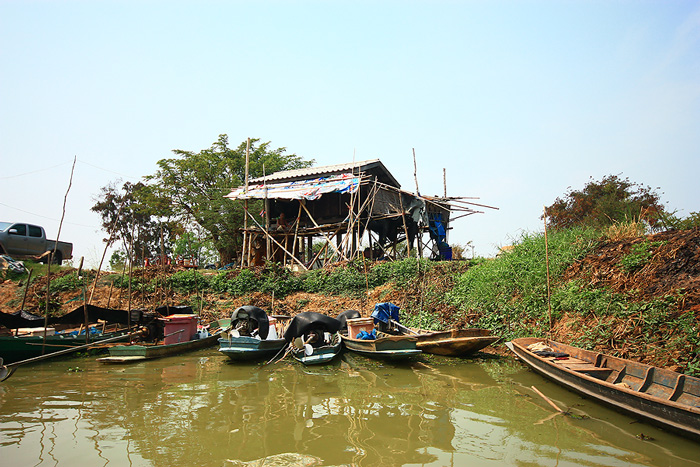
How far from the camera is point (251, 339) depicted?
941 cm

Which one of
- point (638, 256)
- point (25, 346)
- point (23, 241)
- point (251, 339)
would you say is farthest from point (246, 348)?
point (23, 241)

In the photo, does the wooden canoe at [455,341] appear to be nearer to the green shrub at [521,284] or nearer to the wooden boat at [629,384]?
the wooden boat at [629,384]

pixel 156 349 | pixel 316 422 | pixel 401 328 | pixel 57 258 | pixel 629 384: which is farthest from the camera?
pixel 57 258

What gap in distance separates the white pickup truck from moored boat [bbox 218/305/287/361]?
11.1 meters

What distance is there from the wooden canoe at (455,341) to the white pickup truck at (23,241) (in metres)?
15.3

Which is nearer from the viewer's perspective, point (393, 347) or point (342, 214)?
point (393, 347)

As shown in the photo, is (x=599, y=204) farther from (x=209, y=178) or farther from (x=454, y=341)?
(x=209, y=178)

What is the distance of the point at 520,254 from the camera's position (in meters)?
12.3

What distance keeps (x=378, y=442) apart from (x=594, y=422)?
3.03 metres

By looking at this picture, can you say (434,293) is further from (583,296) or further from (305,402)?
(305,402)

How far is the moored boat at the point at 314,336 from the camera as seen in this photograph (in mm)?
9172

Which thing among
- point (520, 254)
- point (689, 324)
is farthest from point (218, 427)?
point (520, 254)

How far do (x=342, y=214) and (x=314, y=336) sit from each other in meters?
9.59

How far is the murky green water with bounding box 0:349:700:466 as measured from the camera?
4.69 meters
